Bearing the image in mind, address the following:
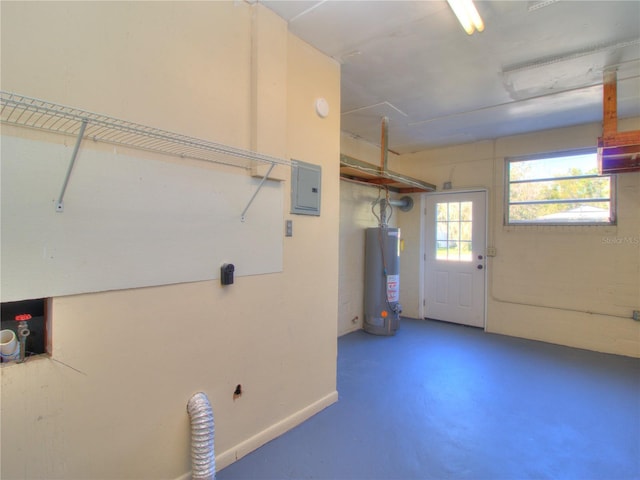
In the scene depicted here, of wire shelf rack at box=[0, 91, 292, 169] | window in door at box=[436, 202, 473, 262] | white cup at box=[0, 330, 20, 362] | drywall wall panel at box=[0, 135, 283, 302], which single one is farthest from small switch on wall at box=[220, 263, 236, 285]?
window in door at box=[436, 202, 473, 262]

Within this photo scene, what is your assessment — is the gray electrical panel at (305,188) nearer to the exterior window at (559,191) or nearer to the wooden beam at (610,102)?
the wooden beam at (610,102)

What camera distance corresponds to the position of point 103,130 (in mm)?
1335

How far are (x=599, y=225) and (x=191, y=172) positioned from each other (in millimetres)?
4588

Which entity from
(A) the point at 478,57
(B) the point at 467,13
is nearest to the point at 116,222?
(B) the point at 467,13

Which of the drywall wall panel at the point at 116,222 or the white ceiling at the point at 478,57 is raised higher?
the white ceiling at the point at 478,57

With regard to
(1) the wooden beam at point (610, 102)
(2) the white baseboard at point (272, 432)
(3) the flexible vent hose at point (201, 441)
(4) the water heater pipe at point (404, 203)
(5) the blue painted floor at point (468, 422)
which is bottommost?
(5) the blue painted floor at point (468, 422)

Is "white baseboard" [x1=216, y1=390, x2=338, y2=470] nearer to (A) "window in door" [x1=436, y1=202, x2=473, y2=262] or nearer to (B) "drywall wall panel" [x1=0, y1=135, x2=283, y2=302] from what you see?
(B) "drywall wall panel" [x1=0, y1=135, x2=283, y2=302]

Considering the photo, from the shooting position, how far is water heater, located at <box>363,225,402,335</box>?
434cm

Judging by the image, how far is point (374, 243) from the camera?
4484 mm

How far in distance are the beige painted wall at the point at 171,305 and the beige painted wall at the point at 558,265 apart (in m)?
3.24

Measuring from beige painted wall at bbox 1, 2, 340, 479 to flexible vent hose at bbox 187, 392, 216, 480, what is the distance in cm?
8

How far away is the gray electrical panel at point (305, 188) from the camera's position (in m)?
2.19

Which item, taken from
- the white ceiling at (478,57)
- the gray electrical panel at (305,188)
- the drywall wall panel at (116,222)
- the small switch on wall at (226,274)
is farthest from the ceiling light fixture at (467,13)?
the small switch on wall at (226,274)

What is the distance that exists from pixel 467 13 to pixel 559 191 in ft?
10.6
